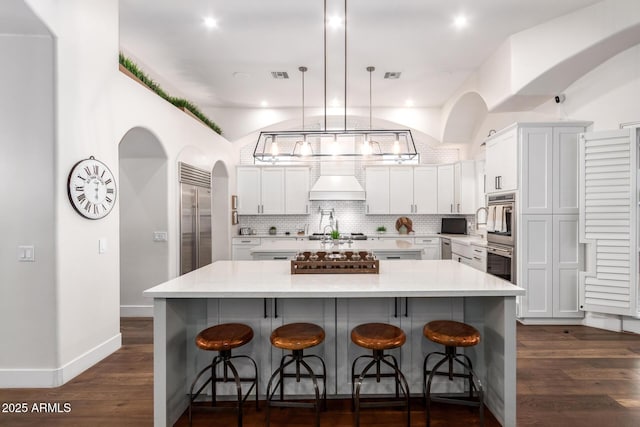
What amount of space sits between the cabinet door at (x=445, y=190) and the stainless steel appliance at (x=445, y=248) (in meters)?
0.63

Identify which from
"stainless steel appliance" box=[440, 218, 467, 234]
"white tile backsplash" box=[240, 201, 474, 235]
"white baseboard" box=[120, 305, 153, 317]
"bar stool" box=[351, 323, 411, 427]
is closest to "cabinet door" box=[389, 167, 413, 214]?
"white tile backsplash" box=[240, 201, 474, 235]

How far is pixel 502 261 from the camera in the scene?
4.36 m

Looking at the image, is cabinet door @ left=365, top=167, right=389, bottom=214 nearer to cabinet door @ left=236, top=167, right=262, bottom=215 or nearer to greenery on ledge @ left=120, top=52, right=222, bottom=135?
cabinet door @ left=236, top=167, right=262, bottom=215

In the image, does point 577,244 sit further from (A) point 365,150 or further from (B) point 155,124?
(B) point 155,124

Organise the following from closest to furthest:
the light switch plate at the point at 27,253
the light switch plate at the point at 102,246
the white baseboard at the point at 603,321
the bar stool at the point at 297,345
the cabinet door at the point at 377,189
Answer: the bar stool at the point at 297,345 < the light switch plate at the point at 27,253 < the light switch plate at the point at 102,246 < the white baseboard at the point at 603,321 < the cabinet door at the point at 377,189

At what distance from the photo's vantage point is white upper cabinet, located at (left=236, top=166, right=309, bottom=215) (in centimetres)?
704

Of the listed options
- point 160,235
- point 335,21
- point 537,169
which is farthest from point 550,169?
point 160,235

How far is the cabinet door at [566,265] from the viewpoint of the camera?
4066 mm

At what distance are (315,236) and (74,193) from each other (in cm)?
443

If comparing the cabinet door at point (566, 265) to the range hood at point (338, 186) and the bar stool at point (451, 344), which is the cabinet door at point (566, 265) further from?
the range hood at point (338, 186)

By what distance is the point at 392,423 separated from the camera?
2.22m

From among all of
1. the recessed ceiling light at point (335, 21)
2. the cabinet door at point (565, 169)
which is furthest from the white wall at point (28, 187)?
the cabinet door at point (565, 169)

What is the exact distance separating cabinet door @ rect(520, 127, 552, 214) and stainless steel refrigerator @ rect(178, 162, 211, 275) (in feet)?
13.8

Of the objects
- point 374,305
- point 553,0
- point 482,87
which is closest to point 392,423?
point 374,305
